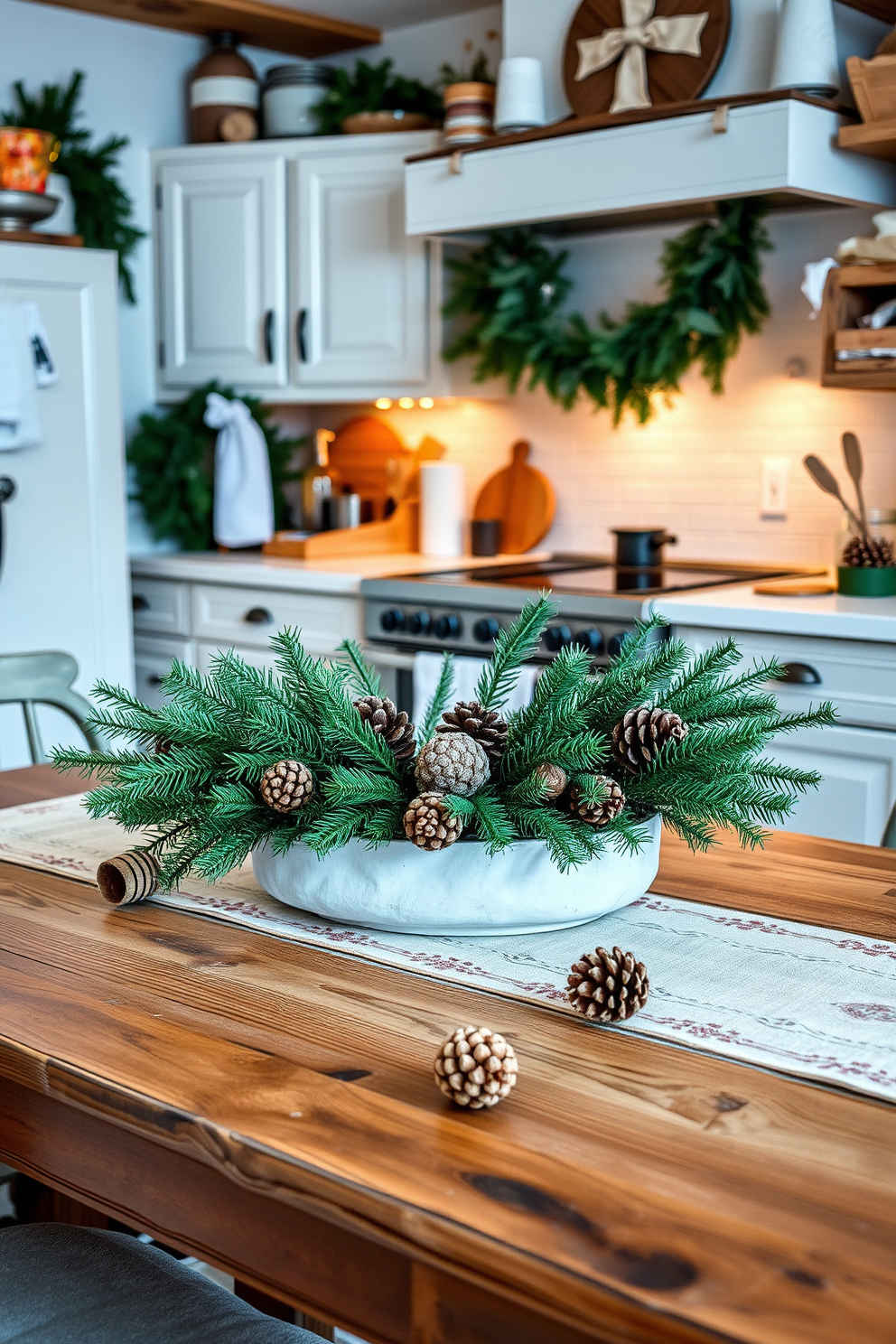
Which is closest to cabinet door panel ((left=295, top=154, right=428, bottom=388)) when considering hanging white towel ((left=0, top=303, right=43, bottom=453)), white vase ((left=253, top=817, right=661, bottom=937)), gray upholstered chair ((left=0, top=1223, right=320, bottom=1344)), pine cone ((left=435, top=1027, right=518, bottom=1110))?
hanging white towel ((left=0, top=303, right=43, bottom=453))

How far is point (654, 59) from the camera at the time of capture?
294 cm

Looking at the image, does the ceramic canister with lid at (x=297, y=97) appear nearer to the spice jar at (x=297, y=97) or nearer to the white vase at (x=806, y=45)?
the spice jar at (x=297, y=97)

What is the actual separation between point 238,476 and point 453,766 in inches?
117

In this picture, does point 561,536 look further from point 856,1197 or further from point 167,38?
point 856,1197

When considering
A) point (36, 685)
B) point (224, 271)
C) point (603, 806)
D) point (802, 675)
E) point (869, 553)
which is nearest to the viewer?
point (603, 806)

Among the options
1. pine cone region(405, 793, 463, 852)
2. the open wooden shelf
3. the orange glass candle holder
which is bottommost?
pine cone region(405, 793, 463, 852)

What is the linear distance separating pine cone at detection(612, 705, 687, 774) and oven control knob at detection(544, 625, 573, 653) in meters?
1.72

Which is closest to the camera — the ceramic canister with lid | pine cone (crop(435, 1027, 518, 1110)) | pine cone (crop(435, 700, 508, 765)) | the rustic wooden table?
the rustic wooden table

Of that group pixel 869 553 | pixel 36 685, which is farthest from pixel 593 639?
pixel 36 685

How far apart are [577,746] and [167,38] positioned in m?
3.58

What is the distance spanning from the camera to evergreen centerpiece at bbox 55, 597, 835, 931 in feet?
3.65

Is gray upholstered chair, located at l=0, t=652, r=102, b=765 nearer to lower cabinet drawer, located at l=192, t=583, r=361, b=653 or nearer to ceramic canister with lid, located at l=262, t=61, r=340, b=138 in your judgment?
lower cabinet drawer, located at l=192, t=583, r=361, b=653

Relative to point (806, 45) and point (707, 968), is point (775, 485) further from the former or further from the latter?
point (707, 968)

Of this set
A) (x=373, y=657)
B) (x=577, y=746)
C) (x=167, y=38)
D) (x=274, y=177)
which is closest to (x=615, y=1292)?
(x=577, y=746)
